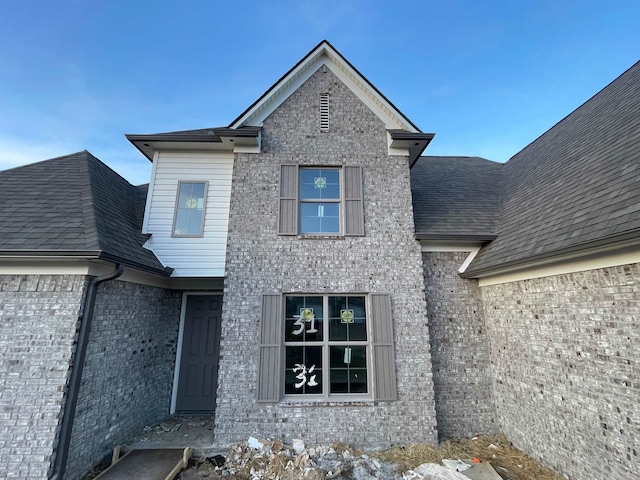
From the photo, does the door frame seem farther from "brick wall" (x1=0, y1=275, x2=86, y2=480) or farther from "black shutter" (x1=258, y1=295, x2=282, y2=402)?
"brick wall" (x1=0, y1=275, x2=86, y2=480)

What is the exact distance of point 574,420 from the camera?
3.80m

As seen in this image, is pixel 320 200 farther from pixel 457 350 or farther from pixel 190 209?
pixel 457 350

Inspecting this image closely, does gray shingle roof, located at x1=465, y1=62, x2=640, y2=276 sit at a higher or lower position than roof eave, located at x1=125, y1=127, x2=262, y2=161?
lower

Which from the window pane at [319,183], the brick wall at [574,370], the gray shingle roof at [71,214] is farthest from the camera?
the window pane at [319,183]

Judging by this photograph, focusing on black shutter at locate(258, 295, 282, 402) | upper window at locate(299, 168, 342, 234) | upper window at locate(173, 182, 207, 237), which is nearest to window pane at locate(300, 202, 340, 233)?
upper window at locate(299, 168, 342, 234)

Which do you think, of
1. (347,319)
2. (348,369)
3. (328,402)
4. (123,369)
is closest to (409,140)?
(347,319)

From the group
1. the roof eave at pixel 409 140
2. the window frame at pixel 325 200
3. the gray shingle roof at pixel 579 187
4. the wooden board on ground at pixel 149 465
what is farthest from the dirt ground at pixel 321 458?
the roof eave at pixel 409 140

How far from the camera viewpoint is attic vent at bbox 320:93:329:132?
6.24m

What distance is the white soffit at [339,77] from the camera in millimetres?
6141

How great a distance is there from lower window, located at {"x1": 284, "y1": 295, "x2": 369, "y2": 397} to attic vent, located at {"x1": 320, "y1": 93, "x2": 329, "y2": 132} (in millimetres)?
3846

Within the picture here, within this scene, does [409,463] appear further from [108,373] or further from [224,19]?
[224,19]

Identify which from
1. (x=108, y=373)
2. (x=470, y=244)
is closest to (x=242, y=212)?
(x=108, y=373)

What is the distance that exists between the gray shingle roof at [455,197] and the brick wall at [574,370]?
1579 mm

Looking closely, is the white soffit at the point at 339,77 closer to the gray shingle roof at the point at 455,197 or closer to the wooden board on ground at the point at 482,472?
the gray shingle roof at the point at 455,197
